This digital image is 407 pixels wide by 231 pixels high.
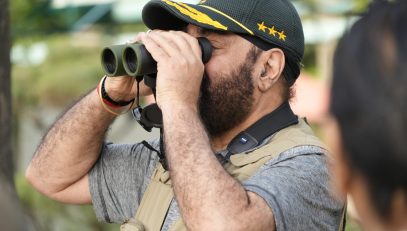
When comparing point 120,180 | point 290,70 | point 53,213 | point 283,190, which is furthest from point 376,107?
point 53,213

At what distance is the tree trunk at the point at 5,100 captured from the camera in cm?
426

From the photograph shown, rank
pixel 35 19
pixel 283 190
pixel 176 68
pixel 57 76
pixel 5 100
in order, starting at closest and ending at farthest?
pixel 283 190, pixel 176 68, pixel 5 100, pixel 57 76, pixel 35 19

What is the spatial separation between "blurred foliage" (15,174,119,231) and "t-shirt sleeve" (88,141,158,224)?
3.31 meters

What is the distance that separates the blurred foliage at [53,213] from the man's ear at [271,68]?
151 inches

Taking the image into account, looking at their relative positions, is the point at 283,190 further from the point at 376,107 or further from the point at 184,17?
the point at 376,107

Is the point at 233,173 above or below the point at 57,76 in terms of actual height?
above

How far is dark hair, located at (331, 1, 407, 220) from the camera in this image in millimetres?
1337

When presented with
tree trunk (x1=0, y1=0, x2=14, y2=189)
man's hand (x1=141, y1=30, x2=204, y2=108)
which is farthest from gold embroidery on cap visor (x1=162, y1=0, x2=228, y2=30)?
tree trunk (x1=0, y1=0, x2=14, y2=189)

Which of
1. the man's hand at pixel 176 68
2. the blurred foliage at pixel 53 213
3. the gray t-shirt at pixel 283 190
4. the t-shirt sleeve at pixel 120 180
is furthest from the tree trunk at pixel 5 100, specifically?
the blurred foliage at pixel 53 213

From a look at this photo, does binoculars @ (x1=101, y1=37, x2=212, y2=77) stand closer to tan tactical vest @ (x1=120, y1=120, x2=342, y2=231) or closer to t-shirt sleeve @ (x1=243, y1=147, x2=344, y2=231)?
tan tactical vest @ (x1=120, y1=120, x2=342, y2=231)

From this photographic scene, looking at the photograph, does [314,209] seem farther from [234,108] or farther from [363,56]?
[363,56]

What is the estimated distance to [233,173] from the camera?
2.76 meters

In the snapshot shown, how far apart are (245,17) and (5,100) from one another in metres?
1.83

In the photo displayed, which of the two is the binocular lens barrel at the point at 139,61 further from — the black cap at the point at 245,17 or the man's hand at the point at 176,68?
the black cap at the point at 245,17
